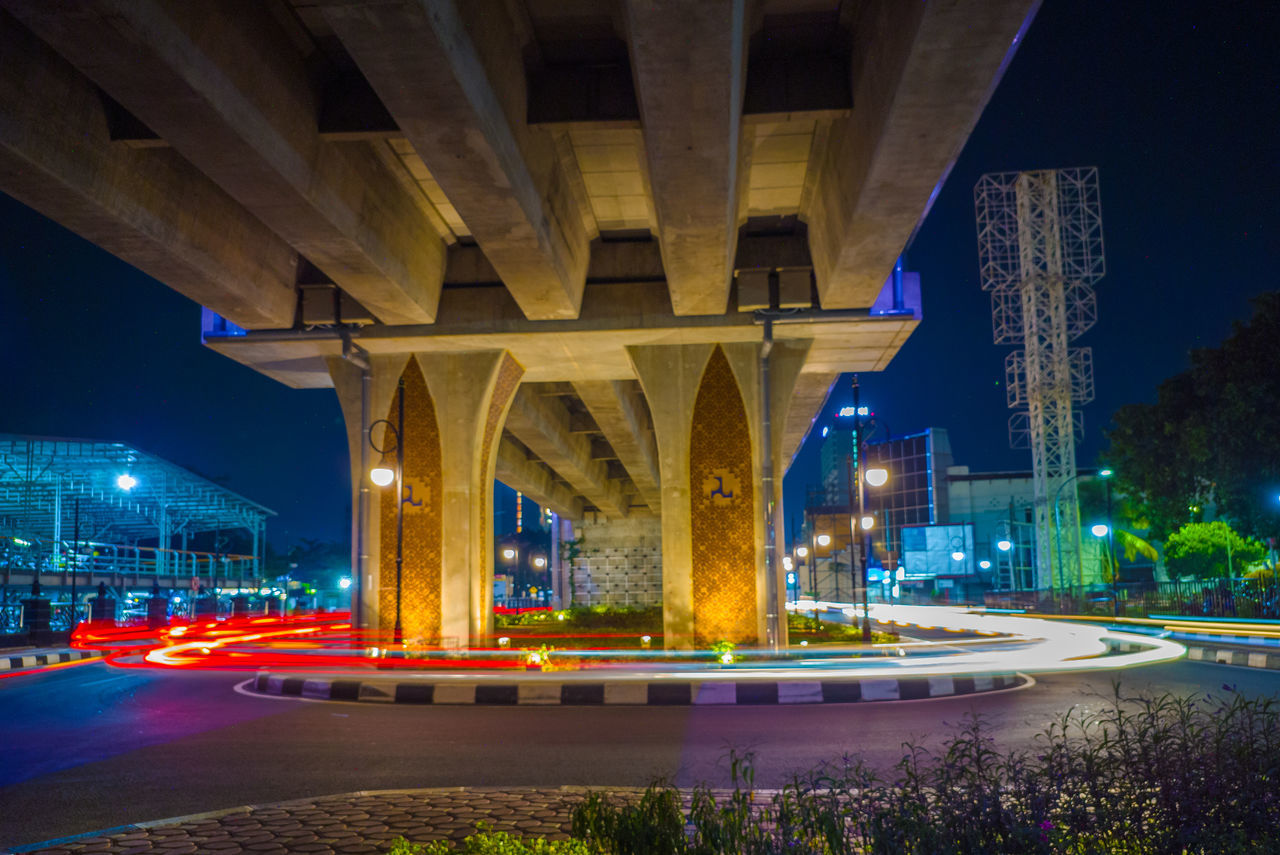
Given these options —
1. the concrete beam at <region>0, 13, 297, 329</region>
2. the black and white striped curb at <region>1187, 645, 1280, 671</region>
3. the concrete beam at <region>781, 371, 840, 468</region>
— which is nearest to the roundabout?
the black and white striped curb at <region>1187, 645, 1280, 671</region>

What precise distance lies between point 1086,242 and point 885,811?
60.8 m

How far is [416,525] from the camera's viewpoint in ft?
65.3

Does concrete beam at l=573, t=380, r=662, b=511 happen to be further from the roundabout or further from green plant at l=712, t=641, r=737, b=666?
green plant at l=712, t=641, r=737, b=666

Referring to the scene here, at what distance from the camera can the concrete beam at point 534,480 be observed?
39188 mm

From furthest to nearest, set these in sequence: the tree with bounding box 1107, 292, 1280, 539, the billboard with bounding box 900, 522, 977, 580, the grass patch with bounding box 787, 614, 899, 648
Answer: the billboard with bounding box 900, 522, 977, 580, the tree with bounding box 1107, 292, 1280, 539, the grass patch with bounding box 787, 614, 899, 648

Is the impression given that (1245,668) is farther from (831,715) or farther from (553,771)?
(553,771)

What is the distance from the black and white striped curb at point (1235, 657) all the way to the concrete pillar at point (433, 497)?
44.1 feet

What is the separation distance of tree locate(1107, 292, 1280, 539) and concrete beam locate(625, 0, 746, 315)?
23686 mm

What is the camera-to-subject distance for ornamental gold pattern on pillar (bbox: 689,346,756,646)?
747 inches

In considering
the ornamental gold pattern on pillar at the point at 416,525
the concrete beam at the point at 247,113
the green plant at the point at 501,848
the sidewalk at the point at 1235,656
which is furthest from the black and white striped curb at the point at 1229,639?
the green plant at the point at 501,848

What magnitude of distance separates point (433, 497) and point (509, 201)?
29.3ft

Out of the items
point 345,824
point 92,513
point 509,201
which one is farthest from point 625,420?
point 92,513

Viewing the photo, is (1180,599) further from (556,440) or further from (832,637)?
(556,440)

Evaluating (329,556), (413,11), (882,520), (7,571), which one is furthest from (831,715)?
(329,556)
